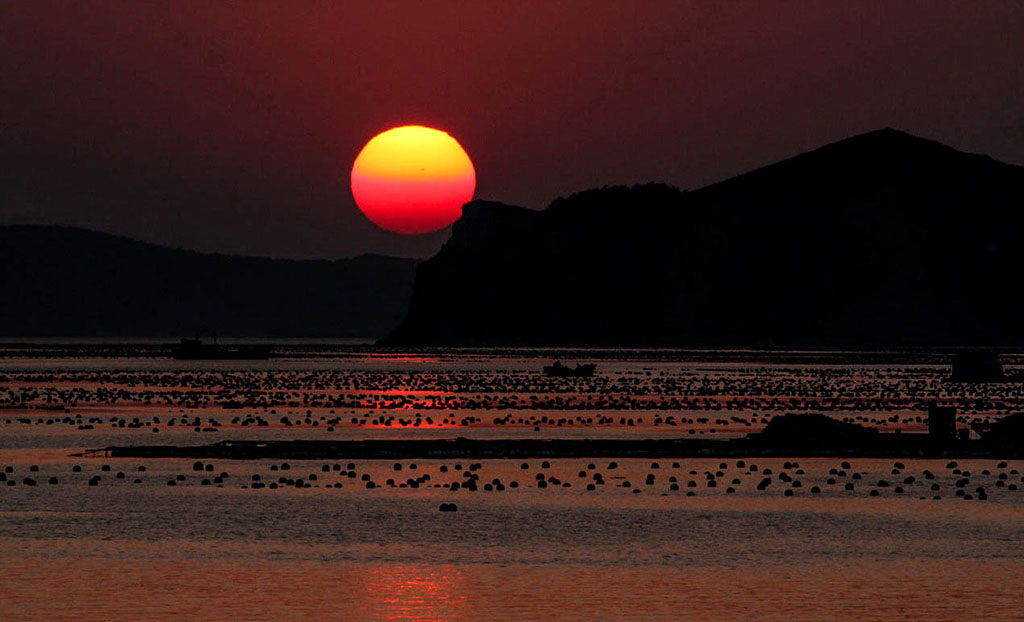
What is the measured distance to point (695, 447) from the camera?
165 ft

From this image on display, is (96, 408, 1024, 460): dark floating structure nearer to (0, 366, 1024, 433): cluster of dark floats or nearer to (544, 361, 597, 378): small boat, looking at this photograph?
(0, 366, 1024, 433): cluster of dark floats

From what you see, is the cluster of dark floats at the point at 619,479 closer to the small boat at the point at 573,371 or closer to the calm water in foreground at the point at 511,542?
the calm water in foreground at the point at 511,542

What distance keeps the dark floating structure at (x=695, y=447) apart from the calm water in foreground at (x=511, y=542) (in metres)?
1.72

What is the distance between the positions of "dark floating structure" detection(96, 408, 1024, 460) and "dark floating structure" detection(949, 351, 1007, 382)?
64.0 m

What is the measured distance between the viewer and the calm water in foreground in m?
24.2

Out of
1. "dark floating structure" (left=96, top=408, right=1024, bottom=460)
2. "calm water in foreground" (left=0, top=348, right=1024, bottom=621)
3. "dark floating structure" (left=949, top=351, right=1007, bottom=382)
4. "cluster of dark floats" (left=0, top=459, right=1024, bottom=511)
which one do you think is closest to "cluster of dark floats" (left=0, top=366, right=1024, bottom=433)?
"dark floating structure" (left=949, top=351, right=1007, bottom=382)

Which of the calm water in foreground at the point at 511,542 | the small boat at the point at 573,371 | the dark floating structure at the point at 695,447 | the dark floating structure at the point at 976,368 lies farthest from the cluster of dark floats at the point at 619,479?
the small boat at the point at 573,371

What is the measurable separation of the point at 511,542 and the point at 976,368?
90535 millimetres

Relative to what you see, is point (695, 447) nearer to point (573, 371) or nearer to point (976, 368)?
point (976, 368)

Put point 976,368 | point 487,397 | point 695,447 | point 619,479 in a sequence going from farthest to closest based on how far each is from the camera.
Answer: point 976,368
point 487,397
point 695,447
point 619,479

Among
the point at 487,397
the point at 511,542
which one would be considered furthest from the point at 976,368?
the point at 511,542

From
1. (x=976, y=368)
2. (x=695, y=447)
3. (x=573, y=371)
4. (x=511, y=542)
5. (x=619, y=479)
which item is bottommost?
(x=511, y=542)

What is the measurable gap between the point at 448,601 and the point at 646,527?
30.3 feet

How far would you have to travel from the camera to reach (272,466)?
145 ft
